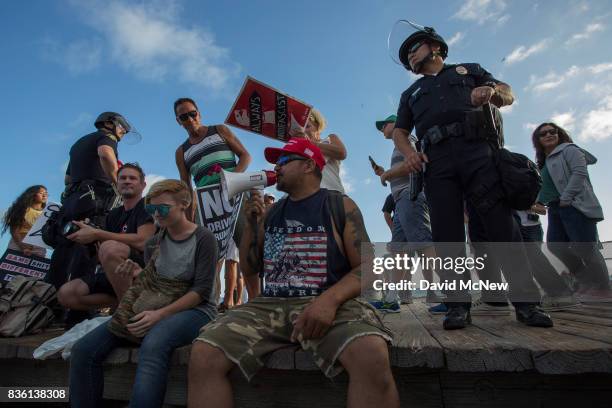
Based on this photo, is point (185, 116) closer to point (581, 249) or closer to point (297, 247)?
point (297, 247)

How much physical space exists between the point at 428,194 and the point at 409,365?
1.57 metres

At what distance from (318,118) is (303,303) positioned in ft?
9.98

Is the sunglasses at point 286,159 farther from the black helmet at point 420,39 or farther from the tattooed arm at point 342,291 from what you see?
the black helmet at point 420,39

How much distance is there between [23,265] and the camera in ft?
14.4

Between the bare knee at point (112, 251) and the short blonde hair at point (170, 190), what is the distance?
0.77 metres

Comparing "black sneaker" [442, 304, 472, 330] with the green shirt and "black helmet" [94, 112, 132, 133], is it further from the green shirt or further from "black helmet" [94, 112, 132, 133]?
"black helmet" [94, 112, 132, 133]

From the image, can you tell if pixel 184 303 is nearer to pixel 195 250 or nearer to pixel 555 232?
pixel 195 250

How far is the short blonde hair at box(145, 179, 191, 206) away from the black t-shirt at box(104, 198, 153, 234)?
0.78m

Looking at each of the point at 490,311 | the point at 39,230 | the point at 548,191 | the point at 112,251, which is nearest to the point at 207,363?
the point at 112,251

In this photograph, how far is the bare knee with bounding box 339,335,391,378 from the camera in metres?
1.76

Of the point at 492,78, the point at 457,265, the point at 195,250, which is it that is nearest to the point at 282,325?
the point at 195,250

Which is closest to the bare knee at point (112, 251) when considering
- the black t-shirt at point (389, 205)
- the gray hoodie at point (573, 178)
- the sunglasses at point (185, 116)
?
the sunglasses at point (185, 116)

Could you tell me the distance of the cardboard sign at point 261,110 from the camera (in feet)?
15.4

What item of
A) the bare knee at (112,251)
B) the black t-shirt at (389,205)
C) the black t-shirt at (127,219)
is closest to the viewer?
the bare knee at (112,251)
